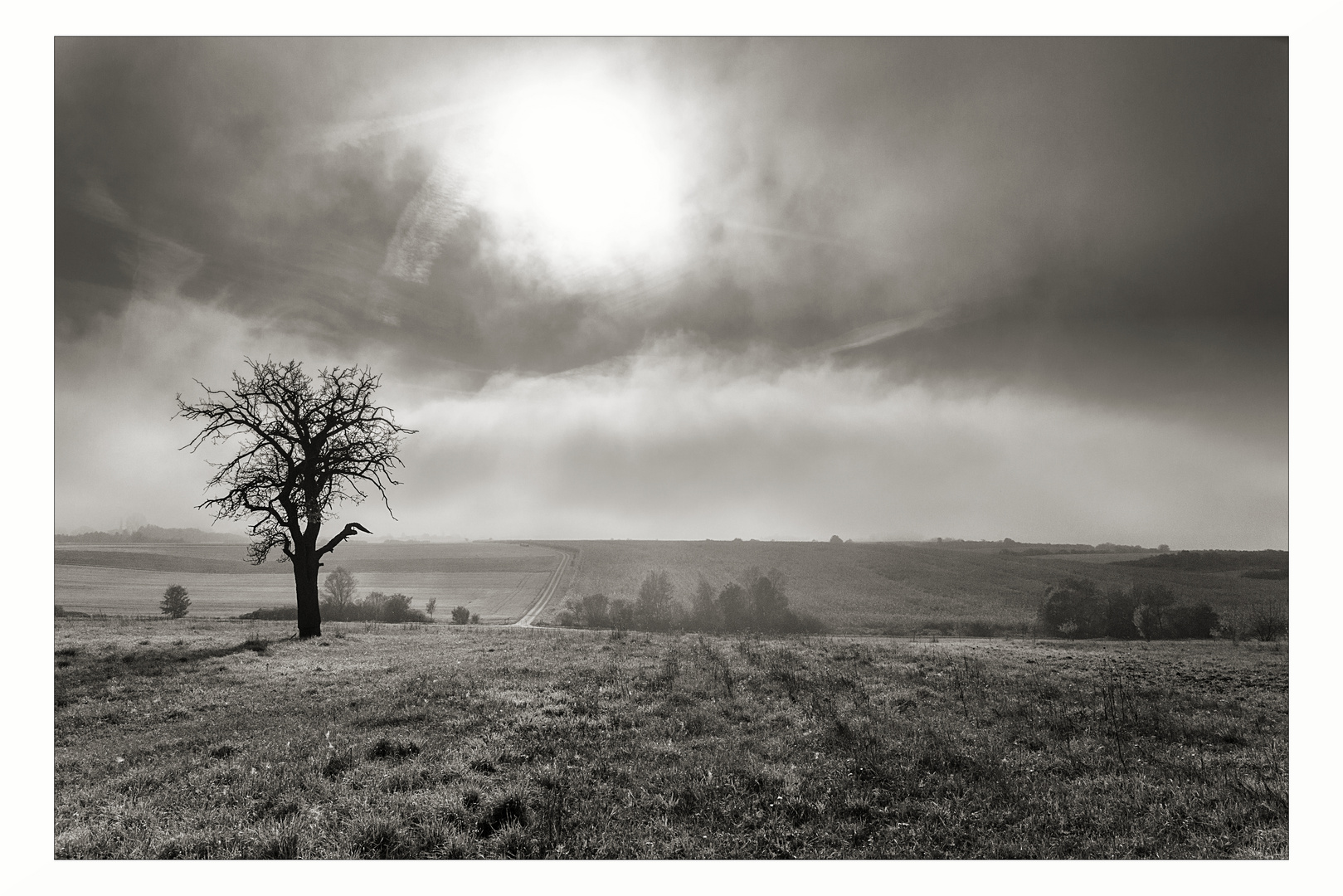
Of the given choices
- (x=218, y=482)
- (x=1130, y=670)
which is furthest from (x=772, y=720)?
(x=218, y=482)

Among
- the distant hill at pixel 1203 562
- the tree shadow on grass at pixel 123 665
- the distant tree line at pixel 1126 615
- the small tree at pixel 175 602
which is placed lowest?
the distant tree line at pixel 1126 615

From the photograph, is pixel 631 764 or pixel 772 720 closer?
pixel 631 764

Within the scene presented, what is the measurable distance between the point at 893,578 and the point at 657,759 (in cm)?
5287

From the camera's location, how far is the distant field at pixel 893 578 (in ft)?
129

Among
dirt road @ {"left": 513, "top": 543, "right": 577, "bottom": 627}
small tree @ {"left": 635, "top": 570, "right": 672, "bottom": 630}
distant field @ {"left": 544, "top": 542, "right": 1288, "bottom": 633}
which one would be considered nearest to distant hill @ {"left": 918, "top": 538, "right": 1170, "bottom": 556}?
distant field @ {"left": 544, "top": 542, "right": 1288, "bottom": 633}

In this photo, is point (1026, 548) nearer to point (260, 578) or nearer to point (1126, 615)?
point (1126, 615)

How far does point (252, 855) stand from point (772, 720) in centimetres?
687

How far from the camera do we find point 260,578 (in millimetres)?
49812

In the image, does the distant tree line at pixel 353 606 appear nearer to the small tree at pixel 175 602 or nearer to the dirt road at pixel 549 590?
the small tree at pixel 175 602

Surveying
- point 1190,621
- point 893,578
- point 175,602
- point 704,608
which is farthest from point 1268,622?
point 175,602

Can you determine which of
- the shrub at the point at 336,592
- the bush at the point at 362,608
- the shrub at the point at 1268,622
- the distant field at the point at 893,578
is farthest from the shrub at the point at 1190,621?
the shrub at the point at 336,592

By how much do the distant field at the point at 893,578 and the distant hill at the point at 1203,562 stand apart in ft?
1.95

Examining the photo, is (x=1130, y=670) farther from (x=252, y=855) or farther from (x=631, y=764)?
(x=252, y=855)

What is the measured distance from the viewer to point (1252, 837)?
5.99 m
